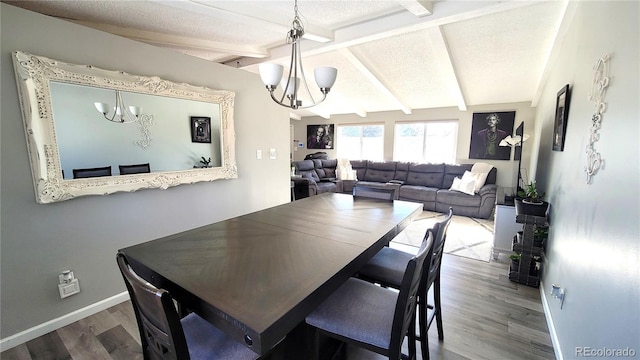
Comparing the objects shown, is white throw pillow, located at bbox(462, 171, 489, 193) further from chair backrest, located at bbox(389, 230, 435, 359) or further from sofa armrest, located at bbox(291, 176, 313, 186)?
chair backrest, located at bbox(389, 230, 435, 359)

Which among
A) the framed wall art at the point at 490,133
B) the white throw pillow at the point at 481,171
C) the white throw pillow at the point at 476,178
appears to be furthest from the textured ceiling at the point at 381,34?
the white throw pillow at the point at 476,178

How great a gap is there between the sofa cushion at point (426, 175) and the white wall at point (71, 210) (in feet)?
14.6

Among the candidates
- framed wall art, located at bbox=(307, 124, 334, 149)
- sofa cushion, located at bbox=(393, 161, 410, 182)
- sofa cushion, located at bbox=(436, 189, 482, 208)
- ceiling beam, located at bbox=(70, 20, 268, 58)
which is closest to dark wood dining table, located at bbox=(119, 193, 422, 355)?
ceiling beam, located at bbox=(70, 20, 268, 58)

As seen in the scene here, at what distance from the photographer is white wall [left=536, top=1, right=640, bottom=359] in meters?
0.95

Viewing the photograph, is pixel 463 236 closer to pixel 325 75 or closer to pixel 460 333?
pixel 460 333

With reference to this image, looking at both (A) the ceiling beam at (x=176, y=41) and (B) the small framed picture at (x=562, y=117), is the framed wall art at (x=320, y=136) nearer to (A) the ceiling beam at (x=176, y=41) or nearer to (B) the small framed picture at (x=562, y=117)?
(A) the ceiling beam at (x=176, y=41)

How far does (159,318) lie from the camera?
2.60ft

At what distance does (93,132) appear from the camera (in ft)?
6.37

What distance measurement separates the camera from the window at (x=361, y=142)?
6.96m

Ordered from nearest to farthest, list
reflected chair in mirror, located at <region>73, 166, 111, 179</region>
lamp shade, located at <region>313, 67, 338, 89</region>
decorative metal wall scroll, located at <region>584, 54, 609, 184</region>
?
decorative metal wall scroll, located at <region>584, 54, 609, 184</region>
lamp shade, located at <region>313, 67, 338, 89</region>
reflected chair in mirror, located at <region>73, 166, 111, 179</region>

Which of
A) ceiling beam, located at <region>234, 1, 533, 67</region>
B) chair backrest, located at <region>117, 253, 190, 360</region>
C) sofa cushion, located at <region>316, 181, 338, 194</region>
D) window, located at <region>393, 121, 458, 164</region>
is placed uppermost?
ceiling beam, located at <region>234, 1, 533, 67</region>

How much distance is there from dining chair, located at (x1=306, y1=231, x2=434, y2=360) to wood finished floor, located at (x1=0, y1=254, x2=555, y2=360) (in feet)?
2.00

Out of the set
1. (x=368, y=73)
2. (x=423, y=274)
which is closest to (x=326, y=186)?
(x=368, y=73)

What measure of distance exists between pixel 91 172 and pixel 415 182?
554cm
